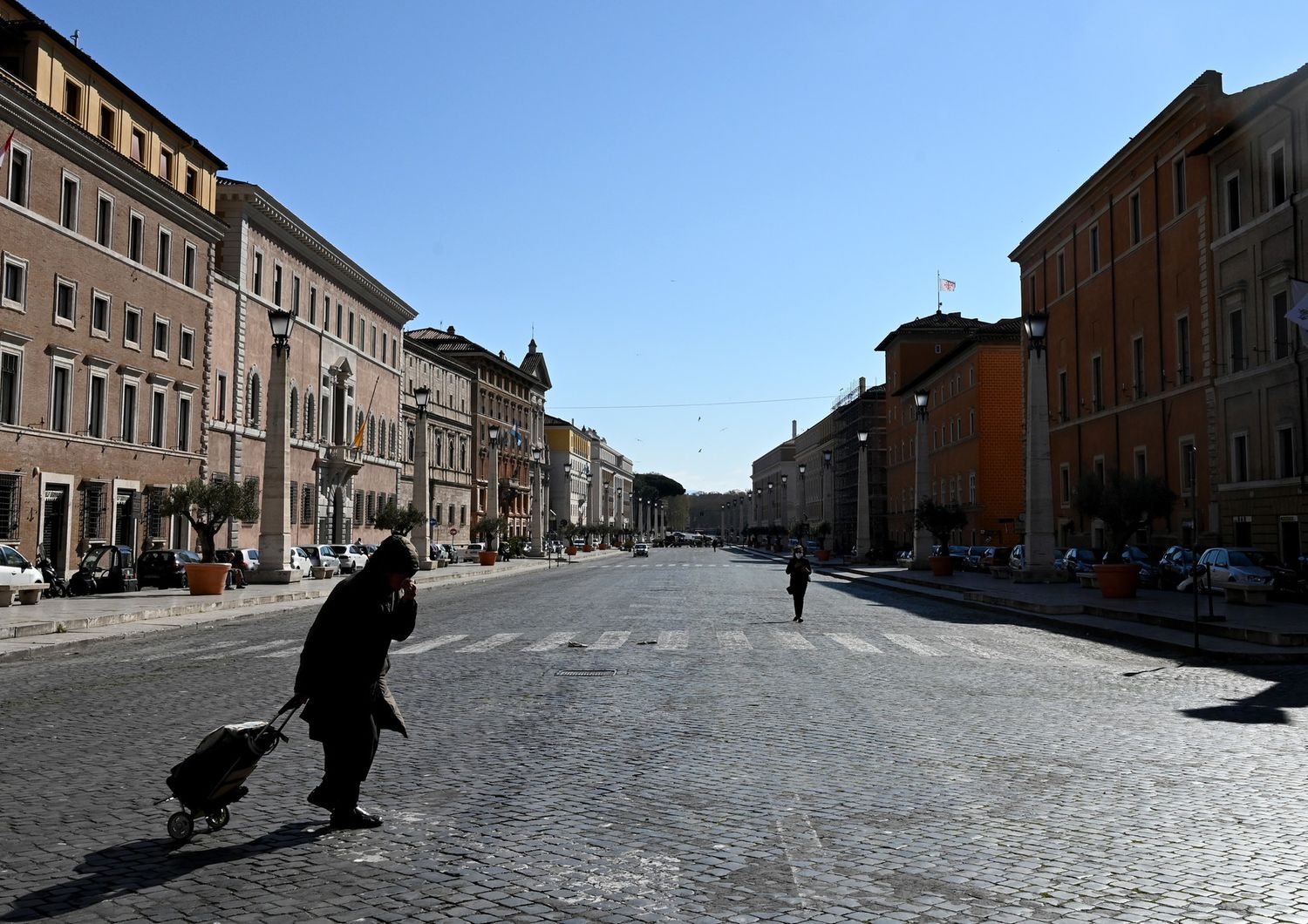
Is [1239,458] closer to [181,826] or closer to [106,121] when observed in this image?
[181,826]

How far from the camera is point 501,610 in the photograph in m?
25.9

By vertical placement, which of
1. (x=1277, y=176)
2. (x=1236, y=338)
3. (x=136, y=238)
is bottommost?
(x=1236, y=338)

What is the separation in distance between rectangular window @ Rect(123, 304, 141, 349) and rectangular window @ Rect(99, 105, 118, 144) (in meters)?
5.65

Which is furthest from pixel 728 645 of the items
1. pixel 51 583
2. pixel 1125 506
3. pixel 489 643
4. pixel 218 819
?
pixel 51 583

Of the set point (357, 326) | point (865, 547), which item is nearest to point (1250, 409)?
point (865, 547)

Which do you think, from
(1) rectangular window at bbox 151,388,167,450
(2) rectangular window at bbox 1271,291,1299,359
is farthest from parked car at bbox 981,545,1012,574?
(1) rectangular window at bbox 151,388,167,450

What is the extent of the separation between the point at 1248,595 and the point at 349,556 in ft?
116

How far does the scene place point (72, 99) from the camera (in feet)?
118

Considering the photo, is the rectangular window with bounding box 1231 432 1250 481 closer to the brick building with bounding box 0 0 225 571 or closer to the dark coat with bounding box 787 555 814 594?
the dark coat with bounding box 787 555 814 594

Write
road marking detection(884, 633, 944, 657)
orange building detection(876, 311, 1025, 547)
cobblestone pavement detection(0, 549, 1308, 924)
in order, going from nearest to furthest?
cobblestone pavement detection(0, 549, 1308, 924) → road marking detection(884, 633, 944, 657) → orange building detection(876, 311, 1025, 547)

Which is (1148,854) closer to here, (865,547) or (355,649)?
(355,649)

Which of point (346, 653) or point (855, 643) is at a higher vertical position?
point (346, 653)

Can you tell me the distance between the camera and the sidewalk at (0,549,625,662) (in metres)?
18.5

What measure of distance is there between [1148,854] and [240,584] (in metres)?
32.1
